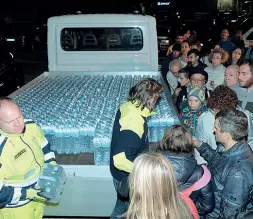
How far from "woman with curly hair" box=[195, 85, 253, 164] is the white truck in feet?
1.10

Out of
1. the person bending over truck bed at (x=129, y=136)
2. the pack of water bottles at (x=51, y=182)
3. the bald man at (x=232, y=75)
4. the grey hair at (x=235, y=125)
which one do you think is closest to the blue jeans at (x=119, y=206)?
the person bending over truck bed at (x=129, y=136)

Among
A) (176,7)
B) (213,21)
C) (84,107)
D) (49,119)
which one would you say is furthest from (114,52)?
(176,7)

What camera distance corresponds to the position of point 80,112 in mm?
3951

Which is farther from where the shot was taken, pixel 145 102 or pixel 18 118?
pixel 145 102

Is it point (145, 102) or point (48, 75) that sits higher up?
point (145, 102)

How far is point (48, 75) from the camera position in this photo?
645 centimetres

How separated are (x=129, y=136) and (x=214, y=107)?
109cm

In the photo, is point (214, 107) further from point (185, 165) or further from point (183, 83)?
point (183, 83)

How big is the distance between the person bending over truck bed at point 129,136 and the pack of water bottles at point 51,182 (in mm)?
428

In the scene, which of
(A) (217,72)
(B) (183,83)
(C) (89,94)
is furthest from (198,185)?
(A) (217,72)

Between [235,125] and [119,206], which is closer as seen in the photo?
[235,125]

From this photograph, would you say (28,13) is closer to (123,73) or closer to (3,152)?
(123,73)

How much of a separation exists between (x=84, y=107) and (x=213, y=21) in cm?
1987

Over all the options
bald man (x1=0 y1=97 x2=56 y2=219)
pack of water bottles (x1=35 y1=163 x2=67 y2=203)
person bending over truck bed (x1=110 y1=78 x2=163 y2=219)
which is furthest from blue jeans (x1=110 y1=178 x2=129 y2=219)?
bald man (x1=0 y1=97 x2=56 y2=219)
